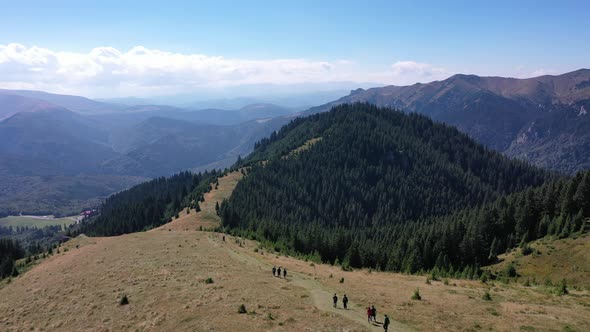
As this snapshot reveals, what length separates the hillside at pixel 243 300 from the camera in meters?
38.6

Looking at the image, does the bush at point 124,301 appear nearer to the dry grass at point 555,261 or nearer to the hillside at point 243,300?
the hillside at point 243,300

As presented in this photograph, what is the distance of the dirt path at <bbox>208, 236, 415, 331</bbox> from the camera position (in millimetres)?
38406

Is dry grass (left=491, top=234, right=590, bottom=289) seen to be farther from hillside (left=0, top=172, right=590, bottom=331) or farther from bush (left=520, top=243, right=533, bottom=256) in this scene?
hillside (left=0, top=172, right=590, bottom=331)

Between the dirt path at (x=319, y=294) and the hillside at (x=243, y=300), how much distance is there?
0.48 feet

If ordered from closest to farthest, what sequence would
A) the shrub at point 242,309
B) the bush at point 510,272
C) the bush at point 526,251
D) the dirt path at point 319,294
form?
the dirt path at point 319,294
the shrub at point 242,309
the bush at point 510,272
the bush at point 526,251

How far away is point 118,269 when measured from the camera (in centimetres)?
6288

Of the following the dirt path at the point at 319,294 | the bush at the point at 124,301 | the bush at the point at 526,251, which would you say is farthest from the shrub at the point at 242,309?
the bush at the point at 526,251

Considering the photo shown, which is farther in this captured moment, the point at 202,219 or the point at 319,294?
the point at 202,219

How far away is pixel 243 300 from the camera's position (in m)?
44.1

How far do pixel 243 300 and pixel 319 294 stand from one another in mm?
10802

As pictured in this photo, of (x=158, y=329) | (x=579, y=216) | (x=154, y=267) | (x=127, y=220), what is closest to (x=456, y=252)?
(x=579, y=216)

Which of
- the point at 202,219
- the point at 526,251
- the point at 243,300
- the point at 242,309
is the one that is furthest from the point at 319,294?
the point at 202,219

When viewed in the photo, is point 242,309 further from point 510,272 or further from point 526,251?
point 526,251

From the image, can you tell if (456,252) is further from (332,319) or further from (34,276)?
(34,276)
